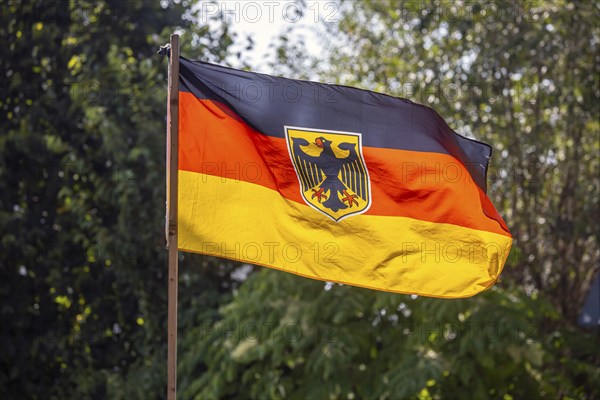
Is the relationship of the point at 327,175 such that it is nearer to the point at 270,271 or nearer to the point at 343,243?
the point at 343,243

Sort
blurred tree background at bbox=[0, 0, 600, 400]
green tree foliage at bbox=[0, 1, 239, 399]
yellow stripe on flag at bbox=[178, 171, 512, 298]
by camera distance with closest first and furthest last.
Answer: yellow stripe on flag at bbox=[178, 171, 512, 298] → blurred tree background at bbox=[0, 0, 600, 400] → green tree foliage at bbox=[0, 1, 239, 399]

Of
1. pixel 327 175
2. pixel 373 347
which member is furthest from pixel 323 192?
pixel 373 347

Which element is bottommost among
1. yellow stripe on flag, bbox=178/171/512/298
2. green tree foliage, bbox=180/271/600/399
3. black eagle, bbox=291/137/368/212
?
green tree foliage, bbox=180/271/600/399

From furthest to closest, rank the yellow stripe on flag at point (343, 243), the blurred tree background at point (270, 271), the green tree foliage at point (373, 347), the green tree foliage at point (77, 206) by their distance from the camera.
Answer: the green tree foliage at point (77, 206), the blurred tree background at point (270, 271), the green tree foliage at point (373, 347), the yellow stripe on flag at point (343, 243)

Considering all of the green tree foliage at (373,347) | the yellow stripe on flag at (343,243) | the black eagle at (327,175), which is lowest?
the green tree foliage at (373,347)

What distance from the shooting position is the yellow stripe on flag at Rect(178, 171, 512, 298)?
15.3 feet

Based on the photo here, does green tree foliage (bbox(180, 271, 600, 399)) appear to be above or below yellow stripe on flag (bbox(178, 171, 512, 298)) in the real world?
below

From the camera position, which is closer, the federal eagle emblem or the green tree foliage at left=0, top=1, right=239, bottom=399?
the federal eagle emblem

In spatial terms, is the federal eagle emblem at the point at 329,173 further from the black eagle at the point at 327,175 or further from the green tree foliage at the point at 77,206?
the green tree foliage at the point at 77,206

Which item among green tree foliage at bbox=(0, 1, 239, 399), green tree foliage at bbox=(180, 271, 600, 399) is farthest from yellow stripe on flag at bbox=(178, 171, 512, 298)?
green tree foliage at bbox=(0, 1, 239, 399)

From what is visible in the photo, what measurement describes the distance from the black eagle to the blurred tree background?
304 cm

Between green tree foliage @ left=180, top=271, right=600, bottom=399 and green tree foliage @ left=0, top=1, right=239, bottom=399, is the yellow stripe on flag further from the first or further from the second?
green tree foliage @ left=0, top=1, right=239, bottom=399

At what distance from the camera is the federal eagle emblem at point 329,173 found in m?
4.72

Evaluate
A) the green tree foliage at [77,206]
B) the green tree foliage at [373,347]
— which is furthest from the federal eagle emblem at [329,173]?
the green tree foliage at [77,206]
